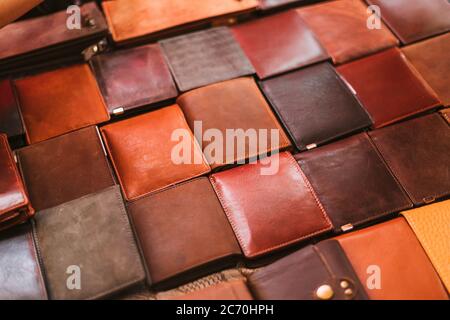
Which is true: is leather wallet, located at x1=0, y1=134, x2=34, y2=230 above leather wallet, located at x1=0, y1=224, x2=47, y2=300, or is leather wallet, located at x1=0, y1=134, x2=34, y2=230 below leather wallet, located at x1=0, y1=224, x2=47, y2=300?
above

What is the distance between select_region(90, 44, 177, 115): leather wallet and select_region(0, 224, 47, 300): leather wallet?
82cm

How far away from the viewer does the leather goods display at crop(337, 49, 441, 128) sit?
253 cm

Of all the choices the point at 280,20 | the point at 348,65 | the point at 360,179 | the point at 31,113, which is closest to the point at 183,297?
the point at 360,179

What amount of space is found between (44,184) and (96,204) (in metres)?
0.30

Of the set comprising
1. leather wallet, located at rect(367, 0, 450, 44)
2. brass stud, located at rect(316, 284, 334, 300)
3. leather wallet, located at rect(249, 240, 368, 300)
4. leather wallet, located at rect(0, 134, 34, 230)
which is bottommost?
brass stud, located at rect(316, 284, 334, 300)

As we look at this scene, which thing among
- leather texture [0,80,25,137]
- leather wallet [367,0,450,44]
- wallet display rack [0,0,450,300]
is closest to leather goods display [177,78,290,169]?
wallet display rack [0,0,450,300]

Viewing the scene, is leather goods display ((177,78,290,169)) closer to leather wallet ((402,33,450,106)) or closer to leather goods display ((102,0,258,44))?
leather goods display ((102,0,258,44))

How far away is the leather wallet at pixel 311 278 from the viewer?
1855mm

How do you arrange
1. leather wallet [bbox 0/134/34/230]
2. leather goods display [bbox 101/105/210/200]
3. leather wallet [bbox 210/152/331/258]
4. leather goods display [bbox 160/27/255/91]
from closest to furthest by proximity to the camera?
leather wallet [bbox 0/134/34/230], leather wallet [bbox 210/152/331/258], leather goods display [bbox 101/105/210/200], leather goods display [bbox 160/27/255/91]

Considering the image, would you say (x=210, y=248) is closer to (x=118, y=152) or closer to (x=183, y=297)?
(x=183, y=297)

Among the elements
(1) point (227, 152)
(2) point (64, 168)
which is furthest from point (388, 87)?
(2) point (64, 168)

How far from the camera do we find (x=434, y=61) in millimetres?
2744

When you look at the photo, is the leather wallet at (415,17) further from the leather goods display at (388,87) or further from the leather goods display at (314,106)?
the leather goods display at (314,106)

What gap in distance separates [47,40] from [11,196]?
101cm
